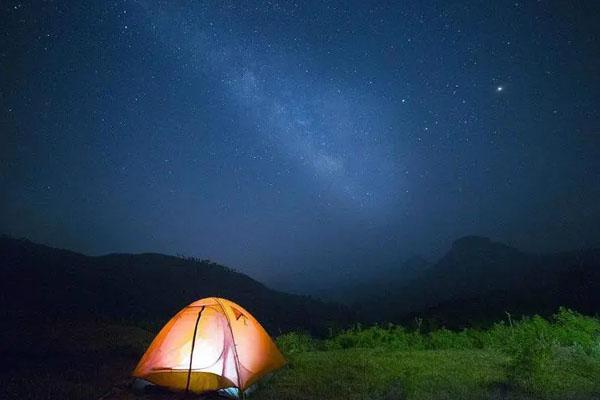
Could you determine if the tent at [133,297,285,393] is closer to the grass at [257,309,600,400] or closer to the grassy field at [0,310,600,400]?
the grassy field at [0,310,600,400]

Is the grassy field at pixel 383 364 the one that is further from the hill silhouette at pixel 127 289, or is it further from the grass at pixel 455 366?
the hill silhouette at pixel 127 289

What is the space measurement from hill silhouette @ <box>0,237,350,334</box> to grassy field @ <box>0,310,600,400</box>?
A: 16.8 feet

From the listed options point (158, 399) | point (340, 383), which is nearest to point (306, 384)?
point (340, 383)

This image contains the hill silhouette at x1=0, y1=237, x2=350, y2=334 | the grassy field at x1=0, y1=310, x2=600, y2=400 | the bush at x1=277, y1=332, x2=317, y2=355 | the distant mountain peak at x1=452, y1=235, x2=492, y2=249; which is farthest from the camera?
the distant mountain peak at x1=452, y1=235, x2=492, y2=249

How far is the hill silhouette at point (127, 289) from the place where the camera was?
20.6 metres

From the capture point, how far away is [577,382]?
708 centimetres

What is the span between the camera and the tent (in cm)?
719

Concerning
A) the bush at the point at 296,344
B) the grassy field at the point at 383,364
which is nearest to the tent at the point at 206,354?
the grassy field at the point at 383,364

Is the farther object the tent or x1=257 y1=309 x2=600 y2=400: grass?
the tent

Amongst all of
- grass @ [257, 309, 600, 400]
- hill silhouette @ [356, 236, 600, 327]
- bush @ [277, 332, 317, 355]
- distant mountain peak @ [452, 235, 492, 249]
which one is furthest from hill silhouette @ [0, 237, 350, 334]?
distant mountain peak @ [452, 235, 492, 249]

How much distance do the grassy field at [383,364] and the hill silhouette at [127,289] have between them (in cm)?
512

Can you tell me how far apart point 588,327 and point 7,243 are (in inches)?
1595

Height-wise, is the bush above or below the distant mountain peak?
below

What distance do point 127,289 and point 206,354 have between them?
93.7 feet
